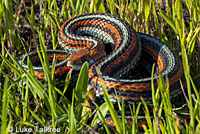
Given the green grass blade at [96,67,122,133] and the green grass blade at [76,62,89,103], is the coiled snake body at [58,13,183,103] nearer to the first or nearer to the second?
the green grass blade at [76,62,89,103]

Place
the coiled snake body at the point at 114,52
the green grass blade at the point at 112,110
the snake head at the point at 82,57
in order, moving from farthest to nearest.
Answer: the snake head at the point at 82,57
the coiled snake body at the point at 114,52
the green grass blade at the point at 112,110

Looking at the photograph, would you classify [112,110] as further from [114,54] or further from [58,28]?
[58,28]

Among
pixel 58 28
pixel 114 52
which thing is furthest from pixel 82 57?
pixel 58 28

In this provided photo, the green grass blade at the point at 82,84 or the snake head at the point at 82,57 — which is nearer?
the green grass blade at the point at 82,84

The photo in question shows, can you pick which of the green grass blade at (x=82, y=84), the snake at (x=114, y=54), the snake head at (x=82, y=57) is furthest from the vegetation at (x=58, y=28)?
the snake head at (x=82, y=57)

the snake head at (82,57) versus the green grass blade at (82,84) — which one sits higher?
the snake head at (82,57)

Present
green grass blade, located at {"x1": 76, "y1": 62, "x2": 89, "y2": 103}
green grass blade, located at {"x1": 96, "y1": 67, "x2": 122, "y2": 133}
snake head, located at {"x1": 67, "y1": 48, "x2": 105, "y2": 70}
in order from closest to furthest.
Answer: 1. green grass blade, located at {"x1": 96, "y1": 67, "x2": 122, "y2": 133}
2. green grass blade, located at {"x1": 76, "y1": 62, "x2": 89, "y2": 103}
3. snake head, located at {"x1": 67, "y1": 48, "x2": 105, "y2": 70}

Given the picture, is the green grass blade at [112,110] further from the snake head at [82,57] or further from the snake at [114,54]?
the snake head at [82,57]

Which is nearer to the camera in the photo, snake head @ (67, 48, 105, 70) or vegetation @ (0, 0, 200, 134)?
vegetation @ (0, 0, 200, 134)

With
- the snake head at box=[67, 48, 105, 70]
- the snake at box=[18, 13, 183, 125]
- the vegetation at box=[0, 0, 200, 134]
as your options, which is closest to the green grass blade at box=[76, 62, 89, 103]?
the vegetation at box=[0, 0, 200, 134]
